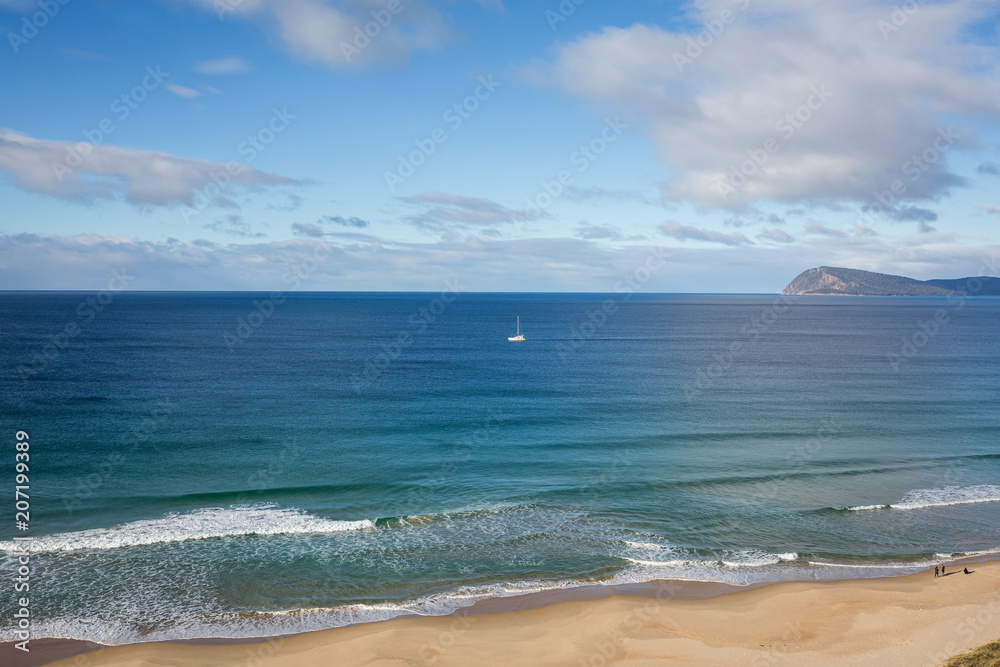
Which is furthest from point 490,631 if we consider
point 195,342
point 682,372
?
point 195,342

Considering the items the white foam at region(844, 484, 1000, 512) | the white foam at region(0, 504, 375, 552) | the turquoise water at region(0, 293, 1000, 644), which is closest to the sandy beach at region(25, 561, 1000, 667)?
the turquoise water at region(0, 293, 1000, 644)

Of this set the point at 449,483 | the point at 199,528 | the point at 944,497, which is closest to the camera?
the point at 199,528

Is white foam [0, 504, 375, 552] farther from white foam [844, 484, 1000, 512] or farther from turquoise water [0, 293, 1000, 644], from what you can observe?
A: white foam [844, 484, 1000, 512]

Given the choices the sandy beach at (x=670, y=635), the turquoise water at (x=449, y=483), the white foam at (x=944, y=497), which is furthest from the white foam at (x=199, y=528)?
the white foam at (x=944, y=497)

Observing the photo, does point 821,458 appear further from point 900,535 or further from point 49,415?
point 49,415

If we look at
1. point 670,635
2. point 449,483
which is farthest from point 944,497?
point 449,483

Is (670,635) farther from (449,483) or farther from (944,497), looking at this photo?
(944,497)

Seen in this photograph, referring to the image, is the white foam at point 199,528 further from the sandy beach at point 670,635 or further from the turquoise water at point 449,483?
the sandy beach at point 670,635
